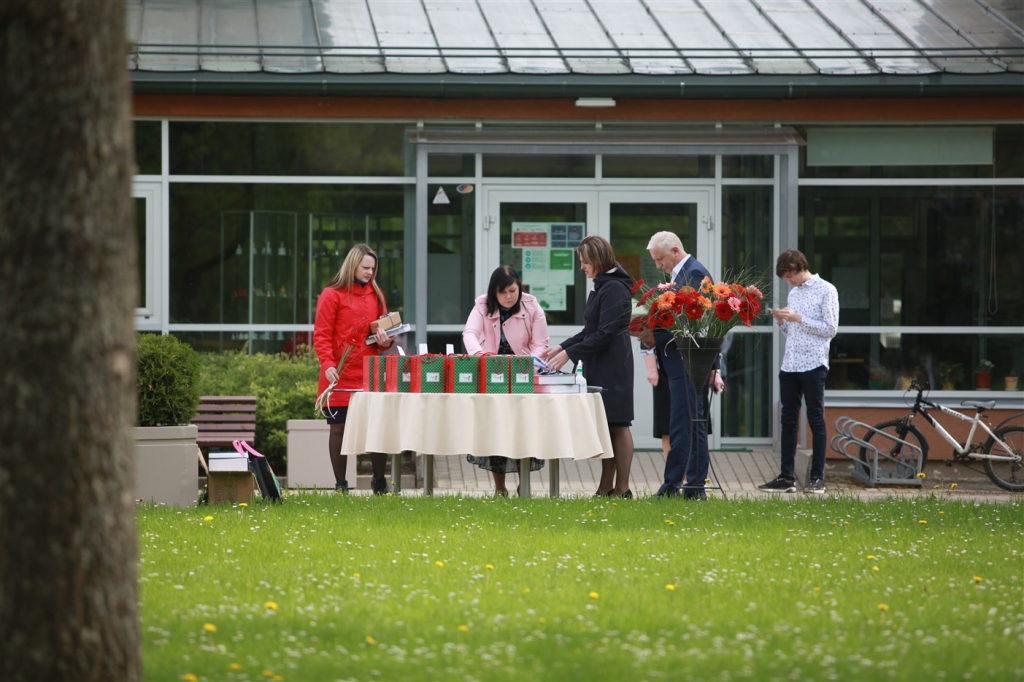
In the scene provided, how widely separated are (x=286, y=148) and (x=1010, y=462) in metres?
7.68

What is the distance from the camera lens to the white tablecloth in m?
9.05

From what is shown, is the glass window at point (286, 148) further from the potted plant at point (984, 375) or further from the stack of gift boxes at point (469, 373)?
the potted plant at point (984, 375)

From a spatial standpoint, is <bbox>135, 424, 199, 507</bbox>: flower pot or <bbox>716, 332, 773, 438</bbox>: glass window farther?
<bbox>716, 332, 773, 438</bbox>: glass window

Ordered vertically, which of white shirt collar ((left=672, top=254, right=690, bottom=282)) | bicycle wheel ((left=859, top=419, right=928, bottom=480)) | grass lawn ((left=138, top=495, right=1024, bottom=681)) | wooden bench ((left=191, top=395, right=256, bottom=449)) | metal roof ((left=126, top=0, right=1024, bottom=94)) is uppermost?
metal roof ((left=126, top=0, right=1024, bottom=94))

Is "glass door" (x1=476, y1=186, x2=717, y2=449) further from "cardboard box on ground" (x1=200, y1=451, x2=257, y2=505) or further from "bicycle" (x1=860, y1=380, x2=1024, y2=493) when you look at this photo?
"cardboard box on ground" (x1=200, y1=451, x2=257, y2=505)

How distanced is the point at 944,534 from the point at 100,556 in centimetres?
553

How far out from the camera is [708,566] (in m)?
6.68

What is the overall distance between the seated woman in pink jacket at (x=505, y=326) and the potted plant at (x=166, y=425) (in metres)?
2.06

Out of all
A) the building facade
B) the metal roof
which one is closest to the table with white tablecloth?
the building facade

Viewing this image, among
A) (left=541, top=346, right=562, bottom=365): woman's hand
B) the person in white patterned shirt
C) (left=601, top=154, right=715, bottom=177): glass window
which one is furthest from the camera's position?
(left=601, top=154, right=715, bottom=177): glass window

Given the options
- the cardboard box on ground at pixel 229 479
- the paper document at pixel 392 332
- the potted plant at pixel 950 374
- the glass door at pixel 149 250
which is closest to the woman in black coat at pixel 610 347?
the paper document at pixel 392 332

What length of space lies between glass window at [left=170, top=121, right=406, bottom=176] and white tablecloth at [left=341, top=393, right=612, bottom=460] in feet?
16.6

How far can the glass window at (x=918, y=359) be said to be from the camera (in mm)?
13680

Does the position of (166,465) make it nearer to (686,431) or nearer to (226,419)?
(226,419)
